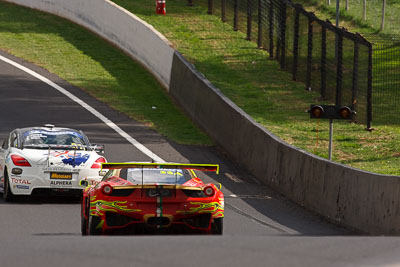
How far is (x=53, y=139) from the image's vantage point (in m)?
18.8

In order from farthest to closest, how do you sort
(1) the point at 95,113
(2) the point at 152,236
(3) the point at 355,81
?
(1) the point at 95,113 → (3) the point at 355,81 → (2) the point at 152,236

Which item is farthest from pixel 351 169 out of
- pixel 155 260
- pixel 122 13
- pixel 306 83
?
pixel 122 13

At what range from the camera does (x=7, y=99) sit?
30922 mm

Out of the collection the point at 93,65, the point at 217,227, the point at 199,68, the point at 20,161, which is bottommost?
the point at 93,65

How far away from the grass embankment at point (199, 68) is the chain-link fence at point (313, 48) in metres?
0.52

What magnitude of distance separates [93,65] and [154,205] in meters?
24.3

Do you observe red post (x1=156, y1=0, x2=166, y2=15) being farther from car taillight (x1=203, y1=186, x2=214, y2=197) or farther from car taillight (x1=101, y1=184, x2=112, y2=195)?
car taillight (x1=101, y1=184, x2=112, y2=195)

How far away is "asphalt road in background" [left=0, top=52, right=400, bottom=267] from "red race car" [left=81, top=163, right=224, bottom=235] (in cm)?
158

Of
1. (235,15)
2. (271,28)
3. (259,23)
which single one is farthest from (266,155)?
(235,15)

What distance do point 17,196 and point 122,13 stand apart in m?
20.3

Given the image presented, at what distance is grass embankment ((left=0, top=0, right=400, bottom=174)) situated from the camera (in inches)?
976

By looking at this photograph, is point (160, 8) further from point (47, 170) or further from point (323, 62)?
point (47, 170)

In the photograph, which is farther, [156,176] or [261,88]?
[261,88]

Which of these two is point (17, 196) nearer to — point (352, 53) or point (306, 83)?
point (352, 53)
